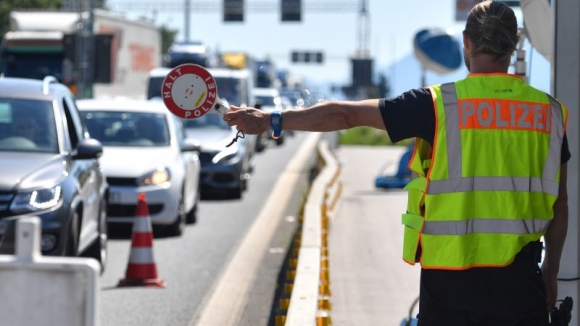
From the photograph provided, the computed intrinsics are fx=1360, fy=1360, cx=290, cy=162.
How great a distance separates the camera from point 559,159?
15.9 feet

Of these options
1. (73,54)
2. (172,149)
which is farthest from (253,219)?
(73,54)

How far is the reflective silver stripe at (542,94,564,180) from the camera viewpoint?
4809 millimetres

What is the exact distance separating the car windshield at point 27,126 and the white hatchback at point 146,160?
10.5 feet

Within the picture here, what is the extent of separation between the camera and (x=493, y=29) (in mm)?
4730

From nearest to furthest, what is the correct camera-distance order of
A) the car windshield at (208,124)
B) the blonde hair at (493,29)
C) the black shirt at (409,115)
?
the black shirt at (409,115) < the blonde hair at (493,29) < the car windshield at (208,124)

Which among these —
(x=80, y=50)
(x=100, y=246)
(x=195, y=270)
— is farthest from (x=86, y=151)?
(x=80, y=50)

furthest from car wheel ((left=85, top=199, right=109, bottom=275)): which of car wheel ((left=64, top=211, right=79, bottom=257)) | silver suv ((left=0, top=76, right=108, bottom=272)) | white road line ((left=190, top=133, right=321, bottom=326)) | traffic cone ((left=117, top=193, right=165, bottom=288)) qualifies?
car wheel ((left=64, top=211, right=79, bottom=257))

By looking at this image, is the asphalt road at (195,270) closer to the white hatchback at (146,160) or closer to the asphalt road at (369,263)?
the white hatchback at (146,160)

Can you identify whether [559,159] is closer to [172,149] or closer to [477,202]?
[477,202]

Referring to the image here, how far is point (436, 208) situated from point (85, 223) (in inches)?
281

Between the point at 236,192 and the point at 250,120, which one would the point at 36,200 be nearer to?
the point at 250,120

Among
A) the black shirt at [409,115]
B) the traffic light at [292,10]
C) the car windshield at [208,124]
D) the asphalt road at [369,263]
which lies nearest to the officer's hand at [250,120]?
the black shirt at [409,115]

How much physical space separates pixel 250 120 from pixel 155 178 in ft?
37.0

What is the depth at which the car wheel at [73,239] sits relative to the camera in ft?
34.4
